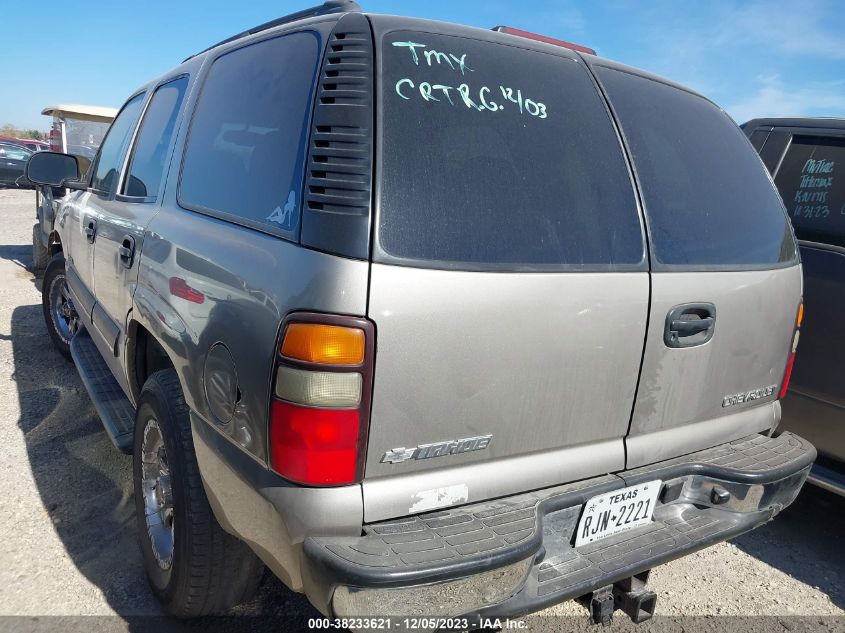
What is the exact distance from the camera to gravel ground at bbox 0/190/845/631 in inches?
96.0

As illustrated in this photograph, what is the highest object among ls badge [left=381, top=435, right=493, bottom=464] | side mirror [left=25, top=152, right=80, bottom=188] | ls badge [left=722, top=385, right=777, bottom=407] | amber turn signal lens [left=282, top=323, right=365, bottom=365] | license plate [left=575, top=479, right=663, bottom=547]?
side mirror [left=25, top=152, right=80, bottom=188]

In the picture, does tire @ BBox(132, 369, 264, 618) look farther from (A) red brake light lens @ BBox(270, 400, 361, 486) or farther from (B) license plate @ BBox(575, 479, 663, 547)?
(B) license plate @ BBox(575, 479, 663, 547)

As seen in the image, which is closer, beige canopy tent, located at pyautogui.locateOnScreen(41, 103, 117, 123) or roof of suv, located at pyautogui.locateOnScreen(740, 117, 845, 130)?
roof of suv, located at pyautogui.locateOnScreen(740, 117, 845, 130)

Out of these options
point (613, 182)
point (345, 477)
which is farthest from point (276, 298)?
point (613, 182)

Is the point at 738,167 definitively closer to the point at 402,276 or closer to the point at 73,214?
the point at 402,276

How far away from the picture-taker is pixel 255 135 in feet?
6.36

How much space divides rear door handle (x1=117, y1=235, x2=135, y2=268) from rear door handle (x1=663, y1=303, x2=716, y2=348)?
6.77ft

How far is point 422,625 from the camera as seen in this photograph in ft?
5.06

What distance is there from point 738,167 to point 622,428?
1161 millimetres

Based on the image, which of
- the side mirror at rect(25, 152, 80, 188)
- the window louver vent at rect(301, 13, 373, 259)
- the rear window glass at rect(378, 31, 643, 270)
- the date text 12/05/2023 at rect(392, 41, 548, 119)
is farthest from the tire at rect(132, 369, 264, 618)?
the side mirror at rect(25, 152, 80, 188)

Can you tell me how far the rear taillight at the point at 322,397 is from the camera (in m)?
1.51

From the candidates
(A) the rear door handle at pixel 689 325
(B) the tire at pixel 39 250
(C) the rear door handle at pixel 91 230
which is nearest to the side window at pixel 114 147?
(C) the rear door handle at pixel 91 230

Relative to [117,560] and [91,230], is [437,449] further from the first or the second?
[91,230]

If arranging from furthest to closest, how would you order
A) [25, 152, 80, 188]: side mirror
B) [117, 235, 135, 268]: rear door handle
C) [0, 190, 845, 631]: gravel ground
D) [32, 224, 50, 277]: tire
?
[32, 224, 50, 277]: tire < [25, 152, 80, 188]: side mirror < [117, 235, 135, 268]: rear door handle < [0, 190, 845, 631]: gravel ground
